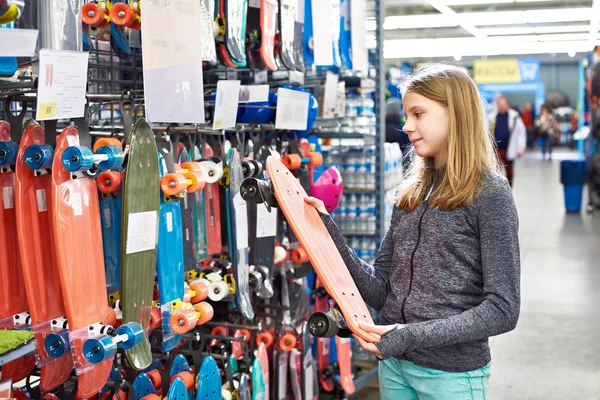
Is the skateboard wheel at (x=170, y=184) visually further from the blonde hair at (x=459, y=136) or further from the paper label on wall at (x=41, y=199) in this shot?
the blonde hair at (x=459, y=136)

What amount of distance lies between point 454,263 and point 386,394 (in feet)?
1.40

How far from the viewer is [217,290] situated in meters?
2.58

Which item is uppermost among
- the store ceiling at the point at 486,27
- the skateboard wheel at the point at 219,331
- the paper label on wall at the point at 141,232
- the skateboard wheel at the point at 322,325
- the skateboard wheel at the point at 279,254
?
the store ceiling at the point at 486,27

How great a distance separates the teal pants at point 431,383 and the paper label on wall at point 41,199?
1.01 m

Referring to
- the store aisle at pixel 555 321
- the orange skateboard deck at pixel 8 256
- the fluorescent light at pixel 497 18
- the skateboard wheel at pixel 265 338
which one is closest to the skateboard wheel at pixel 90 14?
the orange skateboard deck at pixel 8 256

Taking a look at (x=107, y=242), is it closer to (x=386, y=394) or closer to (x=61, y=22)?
(x=61, y=22)

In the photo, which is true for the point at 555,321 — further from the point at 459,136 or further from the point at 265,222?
the point at 459,136

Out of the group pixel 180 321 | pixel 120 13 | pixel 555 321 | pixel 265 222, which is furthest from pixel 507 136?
pixel 120 13

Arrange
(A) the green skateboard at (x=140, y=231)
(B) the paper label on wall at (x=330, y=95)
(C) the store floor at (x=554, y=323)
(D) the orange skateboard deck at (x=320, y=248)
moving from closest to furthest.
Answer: (D) the orange skateboard deck at (x=320, y=248) < (A) the green skateboard at (x=140, y=231) < (B) the paper label on wall at (x=330, y=95) < (C) the store floor at (x=554, y=323)

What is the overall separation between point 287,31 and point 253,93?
0.32m

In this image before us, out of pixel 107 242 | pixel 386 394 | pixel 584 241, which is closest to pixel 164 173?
pixel 107 242

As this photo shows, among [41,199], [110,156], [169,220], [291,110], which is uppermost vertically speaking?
[291,110]

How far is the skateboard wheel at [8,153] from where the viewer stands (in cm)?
Answer: 199

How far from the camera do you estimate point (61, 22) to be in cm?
201
